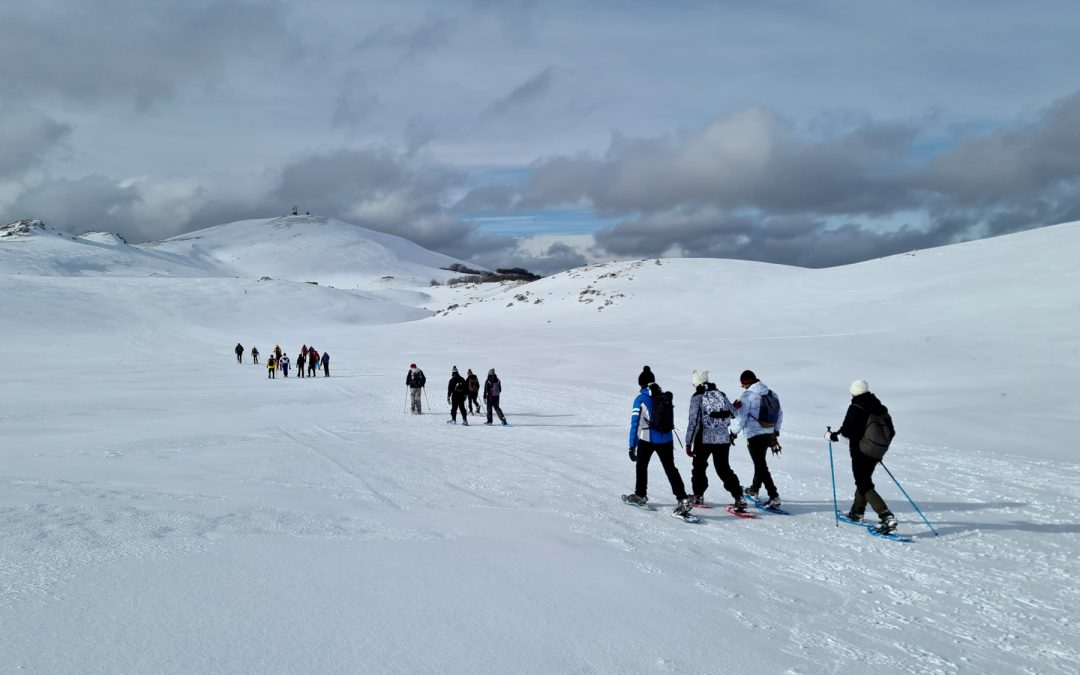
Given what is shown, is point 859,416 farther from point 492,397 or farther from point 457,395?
point 457,395

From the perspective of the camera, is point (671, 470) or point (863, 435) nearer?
point (863, 435)

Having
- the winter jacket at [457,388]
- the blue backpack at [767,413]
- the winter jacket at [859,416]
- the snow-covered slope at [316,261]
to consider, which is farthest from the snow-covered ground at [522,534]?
the snow-covered slope at [316,261]

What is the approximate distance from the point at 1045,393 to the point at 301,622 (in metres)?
20.3

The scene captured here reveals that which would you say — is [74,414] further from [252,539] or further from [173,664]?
[173,664]

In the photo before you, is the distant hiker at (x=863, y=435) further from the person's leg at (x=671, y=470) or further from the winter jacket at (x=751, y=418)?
the person's leg at (x=671, y=470)

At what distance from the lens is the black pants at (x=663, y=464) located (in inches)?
333

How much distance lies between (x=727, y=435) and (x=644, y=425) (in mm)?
1176

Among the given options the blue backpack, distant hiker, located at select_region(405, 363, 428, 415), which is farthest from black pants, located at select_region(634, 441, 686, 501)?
distant hiker, located at select_region(405, 363, 428, 415)

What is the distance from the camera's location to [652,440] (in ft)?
28.1

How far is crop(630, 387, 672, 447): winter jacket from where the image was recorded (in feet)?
28.1

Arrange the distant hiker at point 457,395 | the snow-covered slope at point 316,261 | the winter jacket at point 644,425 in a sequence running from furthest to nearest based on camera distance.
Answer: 1. the snow-covered slope at point 316,261
2. the distant hiker at point 457,395
3. the winter jacket at point 644,425

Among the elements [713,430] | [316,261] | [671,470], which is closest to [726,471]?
[713,430]

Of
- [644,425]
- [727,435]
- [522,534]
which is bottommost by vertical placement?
[522,534]

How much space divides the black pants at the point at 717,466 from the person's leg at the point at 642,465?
72cm
